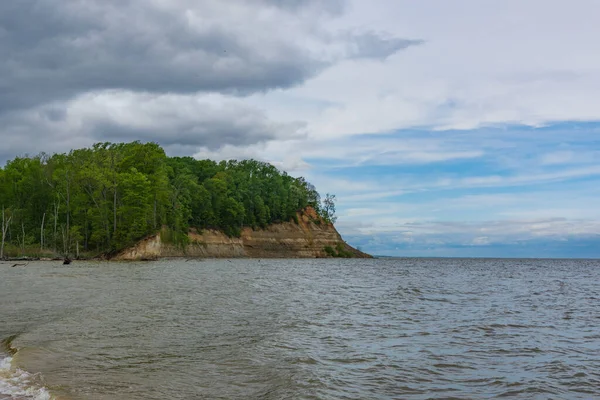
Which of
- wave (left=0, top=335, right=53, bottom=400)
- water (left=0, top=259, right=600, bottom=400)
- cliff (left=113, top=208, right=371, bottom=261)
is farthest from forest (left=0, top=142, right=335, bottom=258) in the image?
wave (left=0, top=335, right=53, bottom=400)

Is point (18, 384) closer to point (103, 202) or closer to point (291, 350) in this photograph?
point (291, 350)

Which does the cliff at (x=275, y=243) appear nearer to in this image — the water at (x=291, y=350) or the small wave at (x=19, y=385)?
the water at (x=291, y=350)

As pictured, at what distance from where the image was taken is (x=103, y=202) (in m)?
90.5

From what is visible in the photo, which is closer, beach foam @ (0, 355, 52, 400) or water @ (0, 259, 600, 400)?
beach foam @ (0, 355, 52, 400)

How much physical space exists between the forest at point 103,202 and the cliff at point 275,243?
266 cm

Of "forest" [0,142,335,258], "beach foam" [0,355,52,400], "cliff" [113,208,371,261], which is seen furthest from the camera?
"cliff" [113,208,371,261]

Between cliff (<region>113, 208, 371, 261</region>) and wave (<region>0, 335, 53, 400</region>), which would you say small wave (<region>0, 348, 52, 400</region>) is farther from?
cliff (<region>113, 208, 371, 261</region>)

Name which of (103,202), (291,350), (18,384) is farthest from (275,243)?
(18,384)

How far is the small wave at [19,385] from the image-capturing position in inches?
347

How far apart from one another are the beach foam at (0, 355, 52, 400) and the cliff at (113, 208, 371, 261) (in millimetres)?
86272

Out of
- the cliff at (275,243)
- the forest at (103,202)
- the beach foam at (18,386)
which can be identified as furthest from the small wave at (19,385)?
the cliff at (275,243)

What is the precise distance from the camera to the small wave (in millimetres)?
8820

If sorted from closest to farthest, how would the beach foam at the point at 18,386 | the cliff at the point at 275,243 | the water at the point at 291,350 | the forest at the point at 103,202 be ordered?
the beach foam at the point at 18,386
the water at the point at 291,350
the forest at the point at 103,202
the cliff at the point at 275,243

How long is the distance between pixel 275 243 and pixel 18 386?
127m
